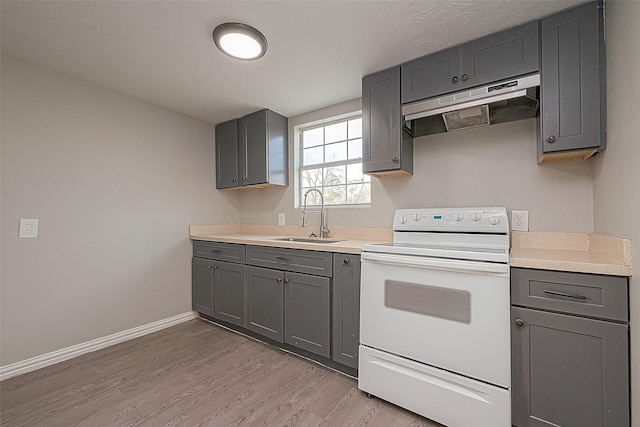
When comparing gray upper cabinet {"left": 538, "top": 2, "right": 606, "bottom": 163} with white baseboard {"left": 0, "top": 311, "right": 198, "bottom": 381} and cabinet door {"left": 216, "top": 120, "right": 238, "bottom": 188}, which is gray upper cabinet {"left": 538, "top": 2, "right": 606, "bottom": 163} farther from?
white baseboard {"left": 0, "top": 311, "right": 198, "bottom": 381}

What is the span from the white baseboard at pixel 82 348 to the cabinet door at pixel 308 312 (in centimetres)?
139

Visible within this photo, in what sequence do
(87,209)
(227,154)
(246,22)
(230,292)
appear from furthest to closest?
(227,154) < (230,292) < (87,209) < (246,22)

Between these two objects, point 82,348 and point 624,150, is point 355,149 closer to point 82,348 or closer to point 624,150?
point 624,150

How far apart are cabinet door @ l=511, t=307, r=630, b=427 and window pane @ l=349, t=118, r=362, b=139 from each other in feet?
6.28

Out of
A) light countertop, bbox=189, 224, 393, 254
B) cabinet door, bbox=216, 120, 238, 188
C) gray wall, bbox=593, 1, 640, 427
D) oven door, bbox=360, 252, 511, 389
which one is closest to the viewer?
gray wall, bbox=593, 1, 640, 427

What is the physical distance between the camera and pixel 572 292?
49.2 inches

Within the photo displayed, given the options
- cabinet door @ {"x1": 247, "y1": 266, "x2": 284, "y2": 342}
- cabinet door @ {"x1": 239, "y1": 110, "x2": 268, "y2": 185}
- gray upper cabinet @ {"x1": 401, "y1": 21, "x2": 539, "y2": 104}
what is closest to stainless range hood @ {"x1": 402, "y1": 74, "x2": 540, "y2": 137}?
gray upper cabinet @ {"x1": 401, "y1": 21, "x2": 539, "y2": 104}

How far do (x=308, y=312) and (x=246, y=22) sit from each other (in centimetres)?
192

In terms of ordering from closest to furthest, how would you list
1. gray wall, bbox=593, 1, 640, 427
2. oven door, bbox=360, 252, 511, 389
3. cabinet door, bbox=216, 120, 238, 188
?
gray wall, bbox=593, 1, 640, 427 → oven door, bbox=360, 252, 511, 389 → cabinet door, bbox=216, 120, 238, 188

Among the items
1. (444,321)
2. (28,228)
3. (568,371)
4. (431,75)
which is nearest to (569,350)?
(568,371)

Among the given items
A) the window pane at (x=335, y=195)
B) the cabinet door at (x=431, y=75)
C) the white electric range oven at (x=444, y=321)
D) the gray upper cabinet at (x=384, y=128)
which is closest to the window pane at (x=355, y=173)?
the window pane at (x=335, y=195)

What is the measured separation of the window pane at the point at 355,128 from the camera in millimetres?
2688

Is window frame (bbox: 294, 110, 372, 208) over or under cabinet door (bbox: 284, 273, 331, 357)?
over

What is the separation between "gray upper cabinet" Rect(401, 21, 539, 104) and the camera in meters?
1.57
